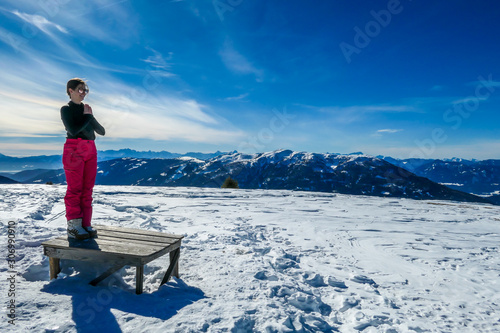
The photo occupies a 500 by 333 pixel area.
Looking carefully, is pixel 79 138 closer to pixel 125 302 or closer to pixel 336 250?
pixel 125 302

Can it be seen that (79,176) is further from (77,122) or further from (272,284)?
(272,284)

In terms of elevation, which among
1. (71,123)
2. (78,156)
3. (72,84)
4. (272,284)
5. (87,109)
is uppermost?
(72,84)

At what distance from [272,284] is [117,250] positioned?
233 cm

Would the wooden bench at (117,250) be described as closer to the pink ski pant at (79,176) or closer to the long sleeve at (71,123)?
the pink ski pant at (79,176)

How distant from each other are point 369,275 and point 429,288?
943 mm

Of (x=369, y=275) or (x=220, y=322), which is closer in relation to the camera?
(x=220, y=322)

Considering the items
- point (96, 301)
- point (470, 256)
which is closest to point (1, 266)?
point (96, 301)

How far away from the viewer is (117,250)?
3.22 meters

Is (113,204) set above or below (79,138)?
below

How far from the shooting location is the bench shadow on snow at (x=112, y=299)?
2709 mm

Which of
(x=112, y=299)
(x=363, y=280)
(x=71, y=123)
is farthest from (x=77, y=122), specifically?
(x=363, y=280)

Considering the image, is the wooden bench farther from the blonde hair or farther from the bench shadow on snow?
the blonde hair

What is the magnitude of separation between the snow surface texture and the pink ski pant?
87cm

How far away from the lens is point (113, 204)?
1061cm
